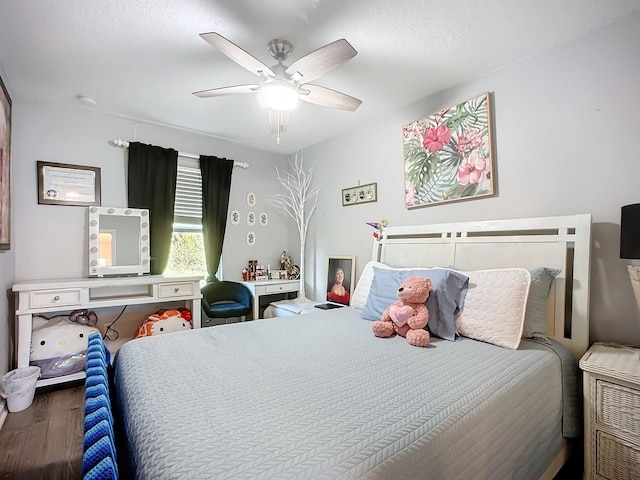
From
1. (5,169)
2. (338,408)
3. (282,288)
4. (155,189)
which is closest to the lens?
(338,408)

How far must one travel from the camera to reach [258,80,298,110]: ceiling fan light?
1.88 meters

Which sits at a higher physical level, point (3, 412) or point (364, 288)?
point (364, 288)

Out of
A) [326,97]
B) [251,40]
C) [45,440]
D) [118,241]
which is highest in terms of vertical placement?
[251,40]

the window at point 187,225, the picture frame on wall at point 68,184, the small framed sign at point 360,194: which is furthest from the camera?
the window at point 187,225

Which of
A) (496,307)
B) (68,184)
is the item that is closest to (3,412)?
(68,184)

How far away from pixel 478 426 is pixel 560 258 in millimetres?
1360

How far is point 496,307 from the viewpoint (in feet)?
5.72

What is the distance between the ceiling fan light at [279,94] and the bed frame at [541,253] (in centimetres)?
149

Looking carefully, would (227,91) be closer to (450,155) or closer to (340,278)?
(450,155)

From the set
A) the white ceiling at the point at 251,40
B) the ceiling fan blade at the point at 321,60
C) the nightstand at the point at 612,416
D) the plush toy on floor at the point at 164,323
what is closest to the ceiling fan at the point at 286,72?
the ceiling fan blade at the point at 321,60

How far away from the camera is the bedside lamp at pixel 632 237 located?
1.42 m

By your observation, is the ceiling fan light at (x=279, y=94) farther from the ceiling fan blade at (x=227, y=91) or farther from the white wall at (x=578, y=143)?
the white wall at (x=578, y=143)

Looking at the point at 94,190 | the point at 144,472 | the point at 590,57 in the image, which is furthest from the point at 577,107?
the point at 94,190

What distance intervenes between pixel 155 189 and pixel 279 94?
2.07 metres
